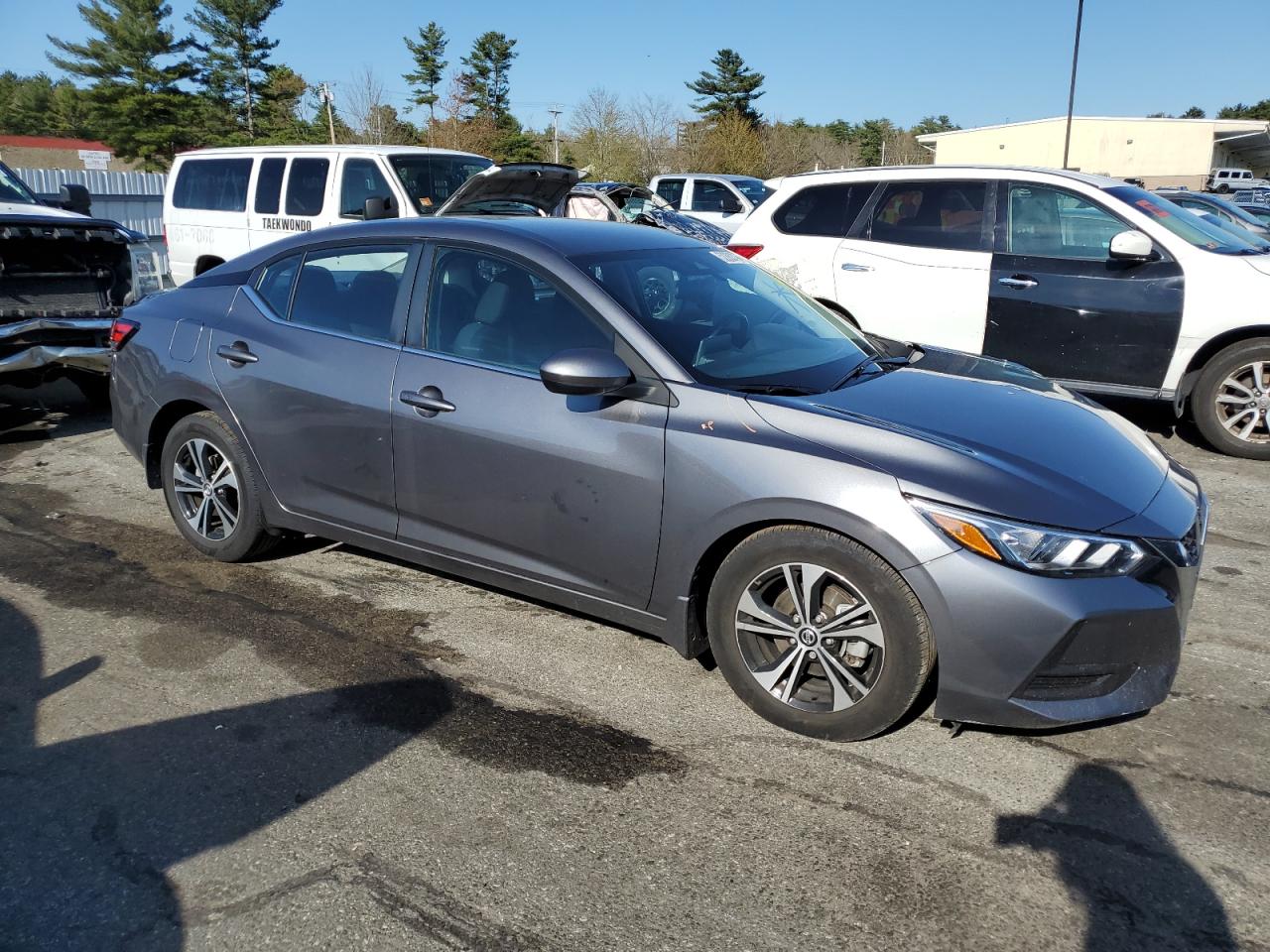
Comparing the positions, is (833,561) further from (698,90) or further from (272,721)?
(698,90)

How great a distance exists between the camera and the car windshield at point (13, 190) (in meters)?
8.41

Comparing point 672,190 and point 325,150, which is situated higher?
point 672,190

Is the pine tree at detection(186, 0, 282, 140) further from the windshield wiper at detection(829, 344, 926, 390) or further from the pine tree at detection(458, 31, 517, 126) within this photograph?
the windshield wiper at detection(829, 344, 926, 390)

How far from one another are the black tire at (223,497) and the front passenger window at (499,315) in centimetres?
126

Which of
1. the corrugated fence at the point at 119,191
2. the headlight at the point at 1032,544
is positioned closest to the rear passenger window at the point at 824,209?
the headlight at the point at 1032,544

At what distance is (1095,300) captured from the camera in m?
6.82

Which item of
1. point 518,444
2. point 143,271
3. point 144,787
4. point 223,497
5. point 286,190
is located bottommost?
point 144,787

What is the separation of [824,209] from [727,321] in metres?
4.52

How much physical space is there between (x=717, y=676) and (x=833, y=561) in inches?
35.7

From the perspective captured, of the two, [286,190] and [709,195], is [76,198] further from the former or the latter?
[709,195]

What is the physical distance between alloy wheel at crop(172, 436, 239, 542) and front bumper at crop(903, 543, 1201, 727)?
328 centimetres

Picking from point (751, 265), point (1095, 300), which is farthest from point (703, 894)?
point (1095, 300)

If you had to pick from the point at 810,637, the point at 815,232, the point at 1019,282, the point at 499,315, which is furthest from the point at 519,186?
the point at 810,637

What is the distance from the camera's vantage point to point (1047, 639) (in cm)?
288
